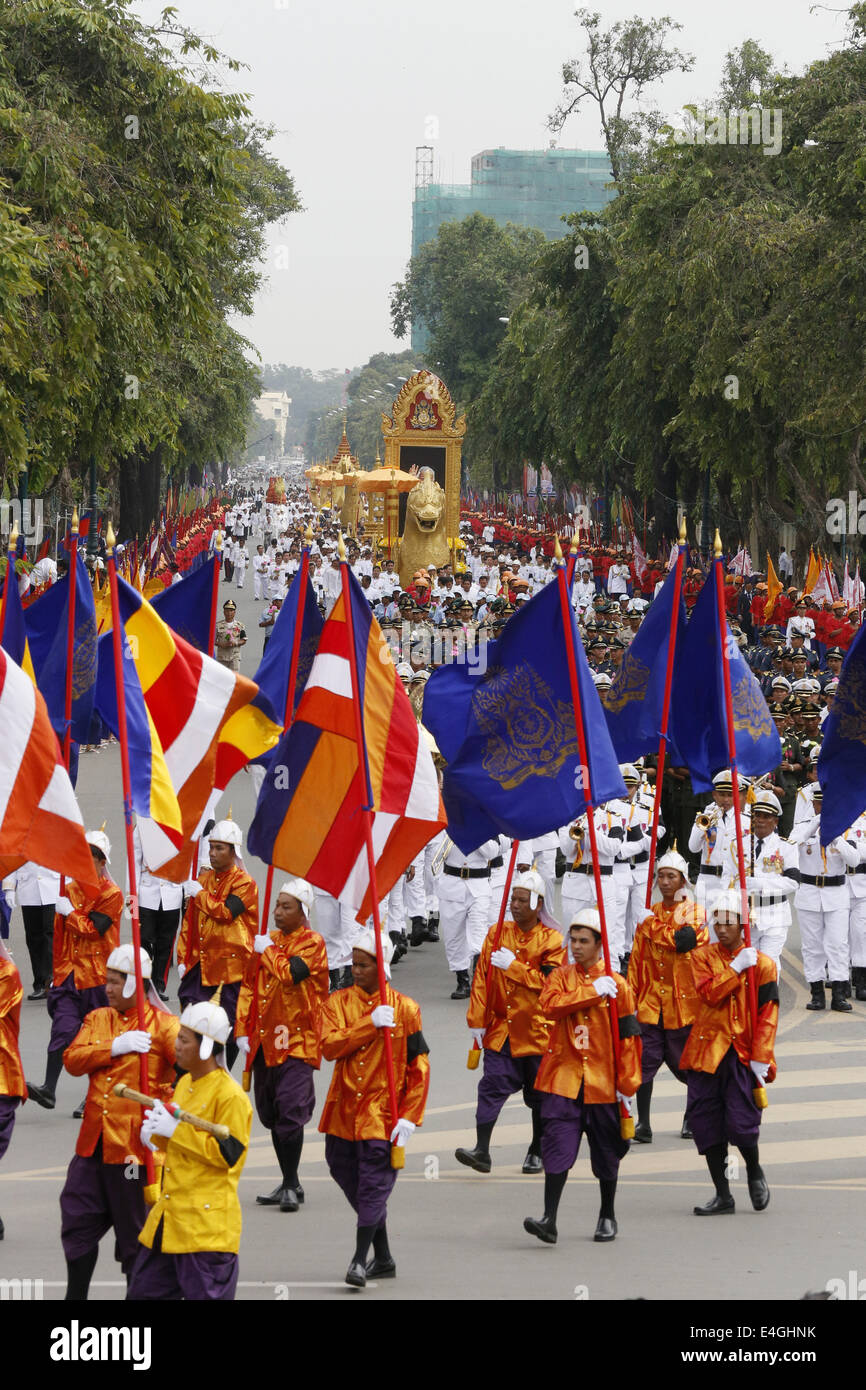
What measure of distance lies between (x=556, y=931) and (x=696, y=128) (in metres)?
26.6

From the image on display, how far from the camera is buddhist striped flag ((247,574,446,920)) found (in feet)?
30.3

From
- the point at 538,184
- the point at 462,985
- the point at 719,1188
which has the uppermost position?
the point at 538,184

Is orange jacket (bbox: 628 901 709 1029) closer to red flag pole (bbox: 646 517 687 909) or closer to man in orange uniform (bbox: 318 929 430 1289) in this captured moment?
red flag pole (bbox: 646 517 687 909)

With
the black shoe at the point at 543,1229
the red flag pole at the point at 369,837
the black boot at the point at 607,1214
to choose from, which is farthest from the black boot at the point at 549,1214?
the red flag pole at the point at 369,837

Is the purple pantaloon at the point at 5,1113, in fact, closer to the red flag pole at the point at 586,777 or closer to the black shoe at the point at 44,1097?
the black shoe at the point at 44,1097

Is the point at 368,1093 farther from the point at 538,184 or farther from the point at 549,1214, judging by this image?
the point at 538,184

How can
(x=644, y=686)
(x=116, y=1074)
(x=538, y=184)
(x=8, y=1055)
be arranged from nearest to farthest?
(x=116, y=1074) → (x=8, y=1055) → (x=644, y=686) → (x=538, y=184)

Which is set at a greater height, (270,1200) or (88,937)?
(88,937)

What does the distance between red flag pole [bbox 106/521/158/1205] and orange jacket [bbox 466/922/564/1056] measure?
2.06m

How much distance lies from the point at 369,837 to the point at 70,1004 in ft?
9.30

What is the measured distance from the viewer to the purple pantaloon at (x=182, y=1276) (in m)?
6.77

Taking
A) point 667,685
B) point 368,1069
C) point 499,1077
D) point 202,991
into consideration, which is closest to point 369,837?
point 368,1069

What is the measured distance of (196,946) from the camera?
1089 cm

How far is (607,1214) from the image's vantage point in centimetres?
876
